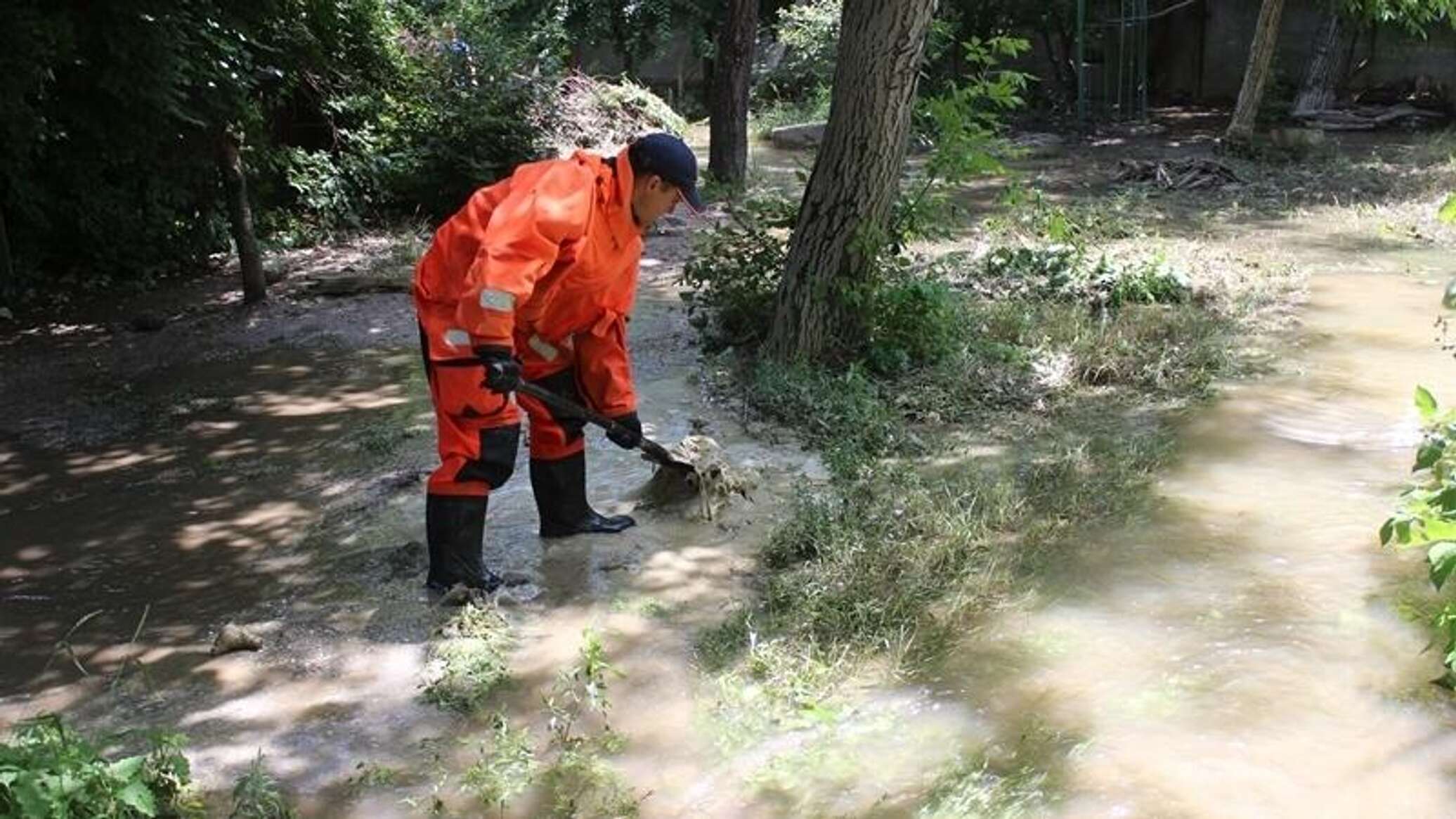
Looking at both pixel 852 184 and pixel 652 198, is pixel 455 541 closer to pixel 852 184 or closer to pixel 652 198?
pixel 652 198

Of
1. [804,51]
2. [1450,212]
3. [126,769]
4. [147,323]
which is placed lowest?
[126,769]

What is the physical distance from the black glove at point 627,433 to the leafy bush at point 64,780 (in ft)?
6.81

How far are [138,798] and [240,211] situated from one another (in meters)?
6.59

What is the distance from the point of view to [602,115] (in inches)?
564

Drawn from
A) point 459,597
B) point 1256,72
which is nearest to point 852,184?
point 459,597

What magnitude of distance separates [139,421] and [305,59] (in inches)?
209

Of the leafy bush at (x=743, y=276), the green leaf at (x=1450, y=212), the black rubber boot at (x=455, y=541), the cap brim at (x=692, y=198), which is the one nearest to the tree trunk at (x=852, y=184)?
the leafy bush at (x=743, y=276)

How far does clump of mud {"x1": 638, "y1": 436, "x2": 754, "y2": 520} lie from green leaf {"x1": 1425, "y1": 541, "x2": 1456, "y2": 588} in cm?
258

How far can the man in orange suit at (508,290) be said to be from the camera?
13.0 ft

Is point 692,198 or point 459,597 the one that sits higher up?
point 692,198

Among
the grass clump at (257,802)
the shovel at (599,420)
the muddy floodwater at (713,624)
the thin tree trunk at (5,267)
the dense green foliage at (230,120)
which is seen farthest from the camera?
the thin tree trunk at (5,267)

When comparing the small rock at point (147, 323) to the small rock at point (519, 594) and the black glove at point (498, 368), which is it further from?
the black glove at point (498, 368)

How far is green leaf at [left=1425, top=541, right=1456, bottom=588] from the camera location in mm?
3131

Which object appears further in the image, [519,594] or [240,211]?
[240,211]
